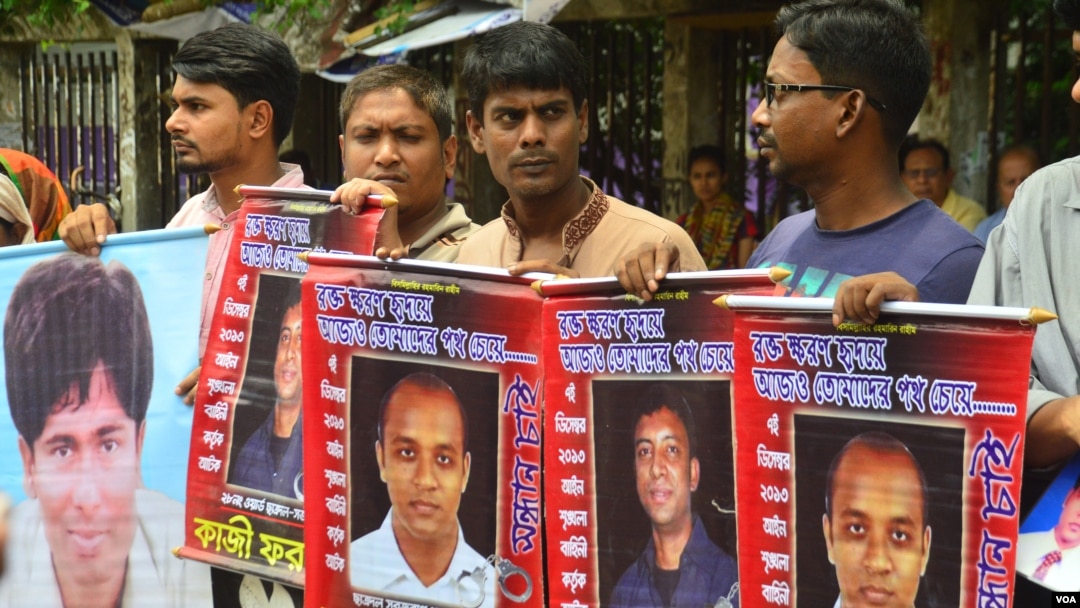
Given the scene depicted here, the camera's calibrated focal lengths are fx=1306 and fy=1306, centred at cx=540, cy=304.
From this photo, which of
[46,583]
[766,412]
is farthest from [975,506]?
[46,583]

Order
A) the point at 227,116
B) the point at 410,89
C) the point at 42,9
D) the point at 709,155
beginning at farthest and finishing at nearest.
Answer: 1. the point at 42,9
2. the point at 709,155
3. the point at 227,116
4. the point at 410,89

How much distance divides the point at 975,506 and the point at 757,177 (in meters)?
7.08

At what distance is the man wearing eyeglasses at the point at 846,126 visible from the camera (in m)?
2.79

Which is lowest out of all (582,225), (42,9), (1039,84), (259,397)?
(259,397)

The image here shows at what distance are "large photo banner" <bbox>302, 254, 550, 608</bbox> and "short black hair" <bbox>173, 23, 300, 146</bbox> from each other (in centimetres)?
103

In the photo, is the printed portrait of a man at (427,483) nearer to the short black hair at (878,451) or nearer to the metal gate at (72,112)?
the short black hair at (878,451)

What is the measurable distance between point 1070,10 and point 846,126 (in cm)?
49

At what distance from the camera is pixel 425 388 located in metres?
2.92

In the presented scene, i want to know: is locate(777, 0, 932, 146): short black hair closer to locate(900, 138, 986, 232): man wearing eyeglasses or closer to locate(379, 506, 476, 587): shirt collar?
locate(379, 506, 476, 587): shirt collar

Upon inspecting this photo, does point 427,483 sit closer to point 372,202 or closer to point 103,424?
point 372,202

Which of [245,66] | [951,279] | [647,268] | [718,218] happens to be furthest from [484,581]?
[718,218]

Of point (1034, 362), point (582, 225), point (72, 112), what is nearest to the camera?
point (1034, 362)

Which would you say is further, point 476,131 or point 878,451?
point 476,131

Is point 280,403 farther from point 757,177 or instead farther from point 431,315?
point 757,177
